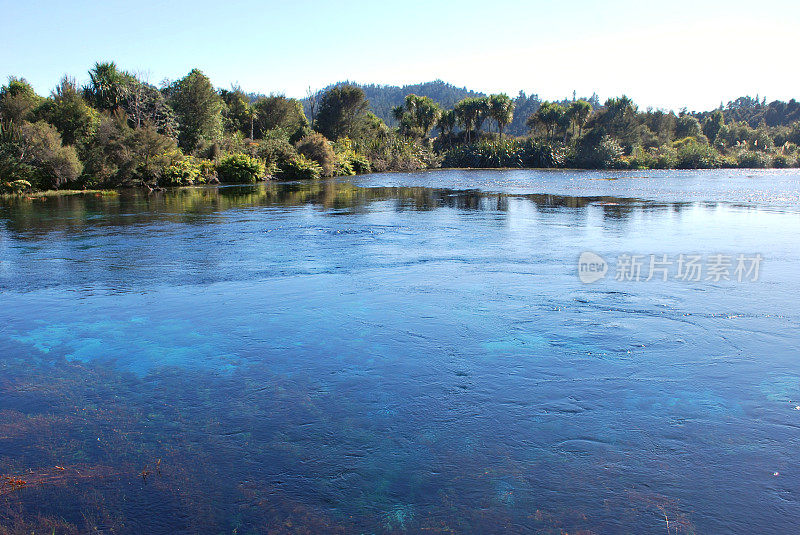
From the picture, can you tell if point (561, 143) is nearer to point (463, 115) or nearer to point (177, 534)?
point (463, 115)

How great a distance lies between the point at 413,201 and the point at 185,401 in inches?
860

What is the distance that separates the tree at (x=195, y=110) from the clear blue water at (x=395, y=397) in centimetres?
3960

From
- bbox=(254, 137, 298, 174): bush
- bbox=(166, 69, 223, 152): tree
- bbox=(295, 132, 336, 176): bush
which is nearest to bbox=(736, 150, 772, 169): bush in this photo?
bbox=(295, 132, 336, 176): bush

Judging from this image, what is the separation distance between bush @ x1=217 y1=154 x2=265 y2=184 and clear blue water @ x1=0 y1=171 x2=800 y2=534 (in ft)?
104

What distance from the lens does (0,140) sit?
97.6 feet

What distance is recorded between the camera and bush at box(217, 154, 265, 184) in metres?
42.3

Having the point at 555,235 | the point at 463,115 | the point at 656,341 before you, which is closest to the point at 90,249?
the point at 555,235

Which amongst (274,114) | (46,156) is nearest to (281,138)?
(274,114)

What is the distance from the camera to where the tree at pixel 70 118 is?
1422 inches

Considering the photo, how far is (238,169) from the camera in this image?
139 feet

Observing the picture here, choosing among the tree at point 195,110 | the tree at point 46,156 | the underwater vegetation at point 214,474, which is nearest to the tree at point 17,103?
the tree at point 46,156

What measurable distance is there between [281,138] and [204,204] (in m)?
26.1

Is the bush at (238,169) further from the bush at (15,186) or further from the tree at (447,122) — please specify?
the tree at (447,122)

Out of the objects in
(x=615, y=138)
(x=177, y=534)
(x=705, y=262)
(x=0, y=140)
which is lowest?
(x=177, y=534)
